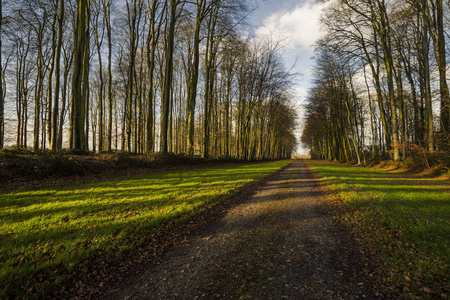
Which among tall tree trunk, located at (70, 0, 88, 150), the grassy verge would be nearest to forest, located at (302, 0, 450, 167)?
the grassy verge

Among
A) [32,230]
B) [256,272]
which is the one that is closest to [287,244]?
[256,272]

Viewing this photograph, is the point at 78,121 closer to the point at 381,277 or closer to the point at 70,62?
the point at 70,62

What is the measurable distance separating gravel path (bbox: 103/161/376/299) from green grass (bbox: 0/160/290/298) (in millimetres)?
1004

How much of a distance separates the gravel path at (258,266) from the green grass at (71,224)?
3.29 feet

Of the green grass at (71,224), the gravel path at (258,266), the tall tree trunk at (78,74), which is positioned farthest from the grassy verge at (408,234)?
the tall tree trunk at (78,74)

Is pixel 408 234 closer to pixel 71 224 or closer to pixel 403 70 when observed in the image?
pixel 71 224

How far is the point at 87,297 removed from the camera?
2.92m

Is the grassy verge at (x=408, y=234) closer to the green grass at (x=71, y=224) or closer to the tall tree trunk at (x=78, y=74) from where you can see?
the green grass at (x=71, y=224)

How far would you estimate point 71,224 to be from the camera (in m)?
4.87

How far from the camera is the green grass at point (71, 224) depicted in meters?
3.14

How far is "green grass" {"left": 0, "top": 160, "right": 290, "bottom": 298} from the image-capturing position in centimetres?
314

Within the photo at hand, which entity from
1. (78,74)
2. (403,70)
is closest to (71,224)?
(78,74)

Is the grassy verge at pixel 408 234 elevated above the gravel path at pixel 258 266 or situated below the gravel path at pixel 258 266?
above

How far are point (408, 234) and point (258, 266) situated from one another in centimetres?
364
